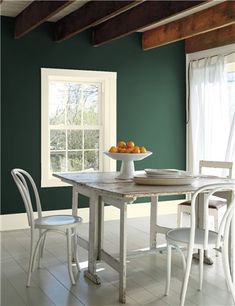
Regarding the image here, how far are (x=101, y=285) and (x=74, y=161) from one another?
108 inches

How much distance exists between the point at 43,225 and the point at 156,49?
12.0 ft

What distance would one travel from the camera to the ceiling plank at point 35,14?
4.08m

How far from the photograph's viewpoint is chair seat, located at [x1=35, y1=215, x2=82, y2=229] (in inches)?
136

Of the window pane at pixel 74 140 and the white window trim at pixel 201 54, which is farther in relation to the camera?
the window pane at pixel 74 140

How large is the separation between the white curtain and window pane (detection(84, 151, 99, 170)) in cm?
140

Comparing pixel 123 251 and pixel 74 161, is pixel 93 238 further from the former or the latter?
pixel 74 161

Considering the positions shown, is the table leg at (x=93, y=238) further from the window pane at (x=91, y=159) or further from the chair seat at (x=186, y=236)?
the window pane at (x=91, y=159)

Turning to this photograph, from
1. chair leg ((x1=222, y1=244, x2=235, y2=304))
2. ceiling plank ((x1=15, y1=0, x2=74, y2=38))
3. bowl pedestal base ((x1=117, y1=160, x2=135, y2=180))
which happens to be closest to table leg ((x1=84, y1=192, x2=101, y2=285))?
bowl pedestal base ((x1=117, y1=160, x2=135, y2=180))

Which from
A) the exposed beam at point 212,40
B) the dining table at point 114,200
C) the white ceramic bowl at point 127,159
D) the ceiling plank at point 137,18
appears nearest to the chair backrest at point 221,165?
the dining table at point 114,200

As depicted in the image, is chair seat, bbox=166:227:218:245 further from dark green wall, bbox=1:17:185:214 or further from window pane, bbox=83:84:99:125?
window pane, bbox=83:84:99:125

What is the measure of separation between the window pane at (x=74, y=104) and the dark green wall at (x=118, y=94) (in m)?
0.32

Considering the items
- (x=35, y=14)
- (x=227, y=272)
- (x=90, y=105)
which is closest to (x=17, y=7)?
(x=35, y=14)

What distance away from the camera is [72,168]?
6.00 metres

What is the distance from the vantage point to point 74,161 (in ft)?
19.7
